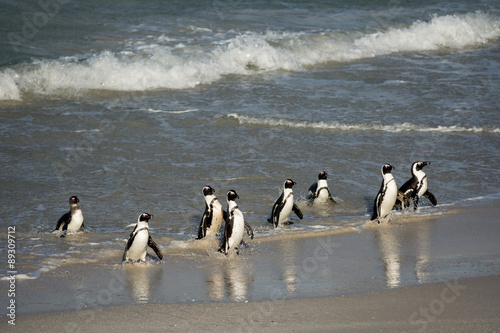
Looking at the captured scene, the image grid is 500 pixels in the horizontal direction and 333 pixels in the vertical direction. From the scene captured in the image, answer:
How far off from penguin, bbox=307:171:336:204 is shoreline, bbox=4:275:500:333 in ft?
10.4

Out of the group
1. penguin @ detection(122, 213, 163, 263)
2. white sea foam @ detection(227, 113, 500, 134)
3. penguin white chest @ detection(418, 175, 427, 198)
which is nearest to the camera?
penguin @ detection(122, 213, 163, 263)

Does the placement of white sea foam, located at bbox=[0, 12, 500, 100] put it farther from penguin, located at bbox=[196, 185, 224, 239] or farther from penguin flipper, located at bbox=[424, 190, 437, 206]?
penguin flipper, located at bbox=[424, 190, 437, 206]

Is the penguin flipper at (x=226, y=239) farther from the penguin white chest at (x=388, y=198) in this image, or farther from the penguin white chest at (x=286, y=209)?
the penguin white chest at (x=388, y=198)

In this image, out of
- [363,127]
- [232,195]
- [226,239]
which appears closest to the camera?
A: [226,239]

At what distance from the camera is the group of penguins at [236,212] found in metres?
6.52

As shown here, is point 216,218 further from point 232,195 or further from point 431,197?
point 431,197

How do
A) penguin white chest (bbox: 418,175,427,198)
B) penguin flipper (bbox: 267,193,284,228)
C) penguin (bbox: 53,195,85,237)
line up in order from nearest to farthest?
penguin (bbox: 53,195,85,237)
penguin flipper (bbox: 267,193,284,228)
penguin white chest (bbox: 418,175,427,198)

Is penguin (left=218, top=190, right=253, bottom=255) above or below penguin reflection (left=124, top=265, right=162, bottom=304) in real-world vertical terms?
above

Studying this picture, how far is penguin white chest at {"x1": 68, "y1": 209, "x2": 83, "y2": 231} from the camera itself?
7238mm

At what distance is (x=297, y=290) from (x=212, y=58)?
1158cm

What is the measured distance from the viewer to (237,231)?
6.79 m

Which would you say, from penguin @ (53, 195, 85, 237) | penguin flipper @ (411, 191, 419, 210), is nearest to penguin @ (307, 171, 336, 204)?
→ penguin flipper @ (411, 191, 419, 210)

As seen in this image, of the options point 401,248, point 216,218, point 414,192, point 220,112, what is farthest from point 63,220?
point 220,112

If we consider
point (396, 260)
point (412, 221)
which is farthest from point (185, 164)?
point (396, 260)
